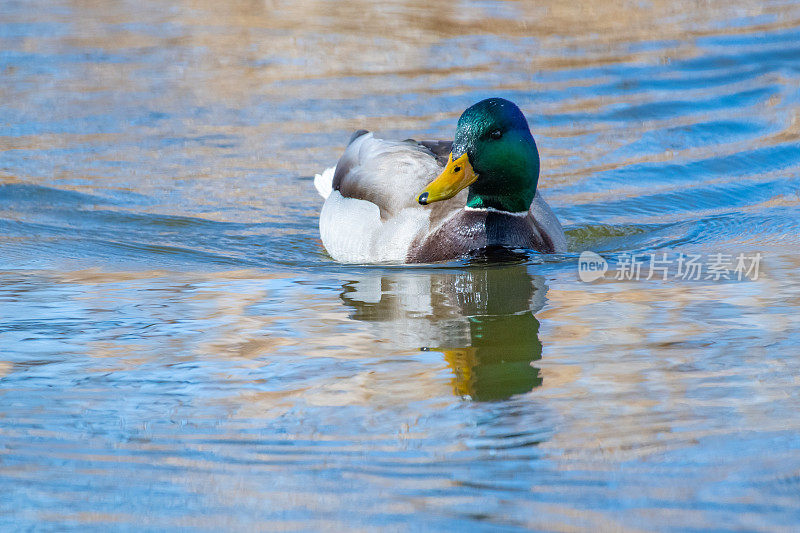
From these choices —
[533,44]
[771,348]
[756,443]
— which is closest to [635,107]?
[533,44]

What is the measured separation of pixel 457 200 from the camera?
6.77 m

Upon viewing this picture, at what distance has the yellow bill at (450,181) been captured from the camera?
251 inches

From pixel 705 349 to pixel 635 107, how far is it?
6442 millimetres

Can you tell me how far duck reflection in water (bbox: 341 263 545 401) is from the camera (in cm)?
462

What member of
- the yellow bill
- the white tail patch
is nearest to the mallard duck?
the yellow bill

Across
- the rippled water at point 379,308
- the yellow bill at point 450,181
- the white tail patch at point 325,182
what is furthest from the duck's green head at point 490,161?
the white tail patch at point 325,182

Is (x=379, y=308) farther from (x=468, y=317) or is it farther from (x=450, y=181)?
(x=450, y=181)

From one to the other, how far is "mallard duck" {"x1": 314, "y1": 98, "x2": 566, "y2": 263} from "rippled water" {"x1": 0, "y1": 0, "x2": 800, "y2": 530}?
0.15 meters

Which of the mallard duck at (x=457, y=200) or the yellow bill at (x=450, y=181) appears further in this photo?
the mallard duck at (x=457, y=200)

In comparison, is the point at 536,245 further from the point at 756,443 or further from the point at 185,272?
the point at 756,443

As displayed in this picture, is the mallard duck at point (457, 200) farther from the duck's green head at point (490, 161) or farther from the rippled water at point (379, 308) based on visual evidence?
the rippled water at point (379, 308)

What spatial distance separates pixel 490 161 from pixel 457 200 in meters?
0.36

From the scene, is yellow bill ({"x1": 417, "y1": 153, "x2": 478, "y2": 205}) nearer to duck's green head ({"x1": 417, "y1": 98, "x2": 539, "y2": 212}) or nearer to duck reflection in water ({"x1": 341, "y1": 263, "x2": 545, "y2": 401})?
duck's green head ({"x1": 417, "y1": 98, "x2": 539, "y2": 212})

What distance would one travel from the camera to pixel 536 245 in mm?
6695
